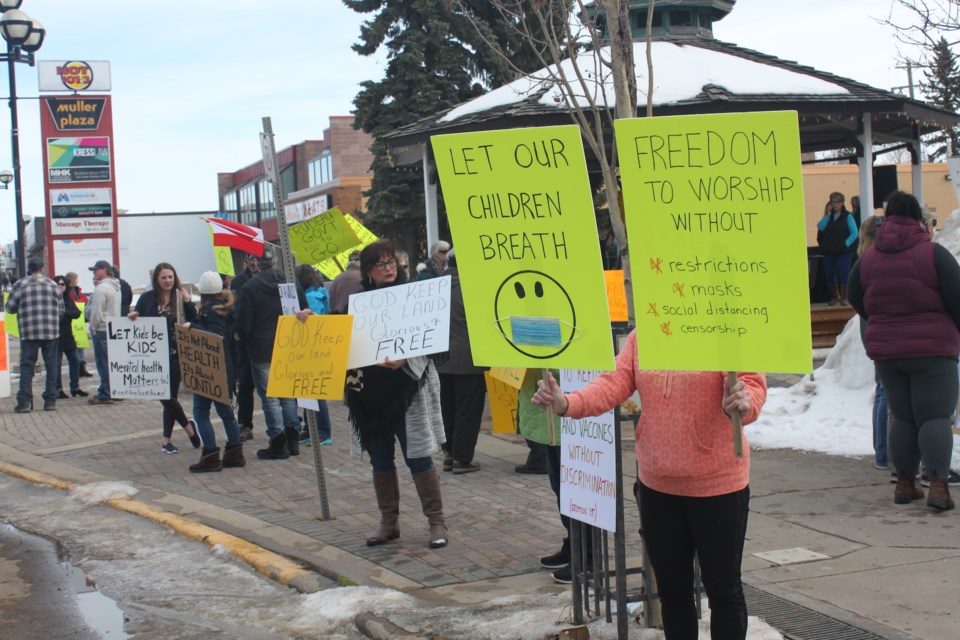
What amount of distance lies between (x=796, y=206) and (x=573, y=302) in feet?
2.91

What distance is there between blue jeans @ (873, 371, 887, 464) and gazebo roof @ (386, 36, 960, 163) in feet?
21.2

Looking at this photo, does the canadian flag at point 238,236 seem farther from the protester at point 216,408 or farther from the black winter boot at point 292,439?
the black winter boot at point 292,439

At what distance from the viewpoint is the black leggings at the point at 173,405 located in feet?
33.4

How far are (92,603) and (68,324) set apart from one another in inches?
434

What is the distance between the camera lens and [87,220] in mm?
34125

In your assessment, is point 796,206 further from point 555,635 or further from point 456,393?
point 456,393

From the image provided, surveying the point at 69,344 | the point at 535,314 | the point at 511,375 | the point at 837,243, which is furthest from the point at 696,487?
the point at 69,344

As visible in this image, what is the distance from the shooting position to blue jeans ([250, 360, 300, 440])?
33.3ft

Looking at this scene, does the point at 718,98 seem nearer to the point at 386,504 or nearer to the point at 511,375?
the point at 511,375

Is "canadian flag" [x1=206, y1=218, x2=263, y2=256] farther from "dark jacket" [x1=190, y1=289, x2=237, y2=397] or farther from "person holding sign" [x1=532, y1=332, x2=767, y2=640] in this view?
"person holding sign" [x1=532, y1=332, x2=767, y2=640]

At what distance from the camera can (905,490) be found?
23.3 ft

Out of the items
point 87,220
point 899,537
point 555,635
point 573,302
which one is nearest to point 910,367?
point 899,537

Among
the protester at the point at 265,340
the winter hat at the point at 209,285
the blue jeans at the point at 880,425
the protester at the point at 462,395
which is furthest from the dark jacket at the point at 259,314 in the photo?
the blue jeans at the point at 880,425

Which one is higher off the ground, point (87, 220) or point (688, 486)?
point (87, 220)
